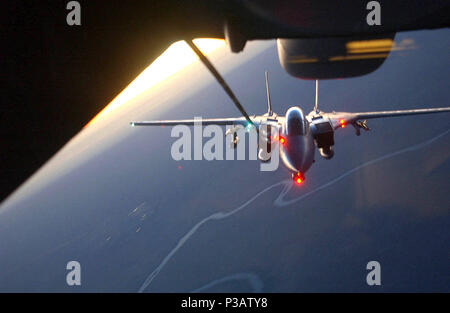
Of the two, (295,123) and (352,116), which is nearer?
(295,123)

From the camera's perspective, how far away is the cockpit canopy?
5721 mm

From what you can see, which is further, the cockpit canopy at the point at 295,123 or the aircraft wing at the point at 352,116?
the aircraft wing at the point at 352,116

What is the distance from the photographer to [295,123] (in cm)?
575

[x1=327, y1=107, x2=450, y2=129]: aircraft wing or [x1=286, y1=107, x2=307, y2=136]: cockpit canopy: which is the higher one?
[x1=327, y1=107, x2=450, y2=129]: aircraft wing

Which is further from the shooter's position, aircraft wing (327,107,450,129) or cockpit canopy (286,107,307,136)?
aircraft wing (327,107,450,129)

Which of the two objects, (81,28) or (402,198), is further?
(402,198)

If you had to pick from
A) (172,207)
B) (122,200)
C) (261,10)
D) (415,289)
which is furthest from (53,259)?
(261,10)

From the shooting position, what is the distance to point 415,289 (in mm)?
15250

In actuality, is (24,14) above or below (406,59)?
below

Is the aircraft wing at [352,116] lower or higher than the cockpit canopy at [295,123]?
higher

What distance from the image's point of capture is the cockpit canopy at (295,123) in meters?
5.72

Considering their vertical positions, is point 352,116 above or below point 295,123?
above
